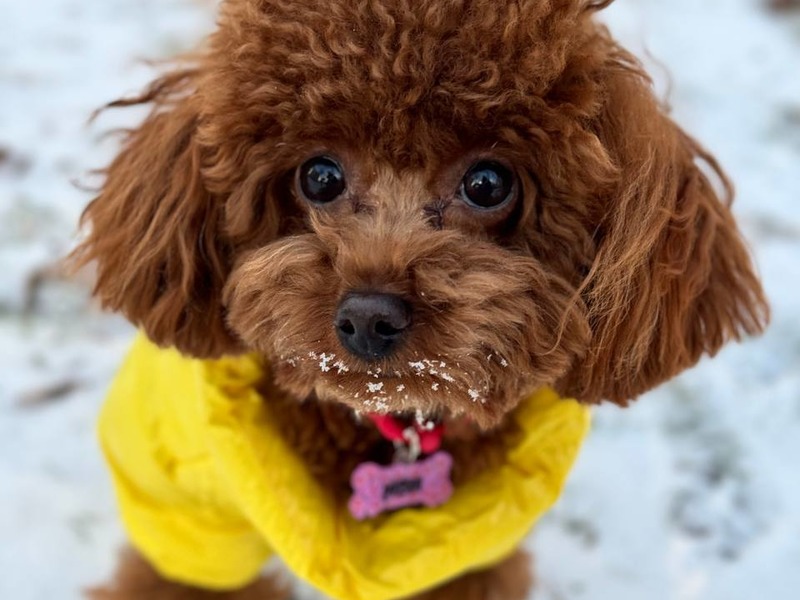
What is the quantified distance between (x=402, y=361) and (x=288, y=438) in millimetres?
442

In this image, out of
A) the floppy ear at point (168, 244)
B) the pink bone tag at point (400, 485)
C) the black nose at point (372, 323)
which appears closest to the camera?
the black nose at point (372, 323)

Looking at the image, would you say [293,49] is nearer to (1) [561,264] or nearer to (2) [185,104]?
(2) [185,104]

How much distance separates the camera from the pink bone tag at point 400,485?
4.88 feet

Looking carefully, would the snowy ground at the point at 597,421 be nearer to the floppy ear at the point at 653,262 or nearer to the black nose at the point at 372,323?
the floppy ear at the point at 653,262

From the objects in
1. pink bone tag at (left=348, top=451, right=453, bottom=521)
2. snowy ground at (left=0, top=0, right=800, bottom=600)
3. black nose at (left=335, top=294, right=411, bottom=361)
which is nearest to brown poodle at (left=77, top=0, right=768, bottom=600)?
black nose at (left=335, top=294, right=411, bottom=361)

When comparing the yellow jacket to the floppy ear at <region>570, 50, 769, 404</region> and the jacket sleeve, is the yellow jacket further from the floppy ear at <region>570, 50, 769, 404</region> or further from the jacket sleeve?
the floppy ear at <region>570, 50, 769, 404</region>

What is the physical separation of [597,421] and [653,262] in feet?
3.37

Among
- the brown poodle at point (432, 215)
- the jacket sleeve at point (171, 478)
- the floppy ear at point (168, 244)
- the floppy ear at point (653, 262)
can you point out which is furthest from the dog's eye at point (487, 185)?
the jacket sleeve at point (171, 478)

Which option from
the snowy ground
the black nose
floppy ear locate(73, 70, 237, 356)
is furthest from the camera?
the snowy ground

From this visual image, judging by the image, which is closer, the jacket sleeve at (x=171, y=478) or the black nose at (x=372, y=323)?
the black nose at (x=372, y=323)

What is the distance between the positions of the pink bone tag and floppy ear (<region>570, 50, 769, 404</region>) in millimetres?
290

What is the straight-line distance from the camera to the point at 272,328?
1.25m

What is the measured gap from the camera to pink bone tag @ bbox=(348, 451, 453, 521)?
4.88ft

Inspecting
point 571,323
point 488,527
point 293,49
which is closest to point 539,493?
point 488,527
